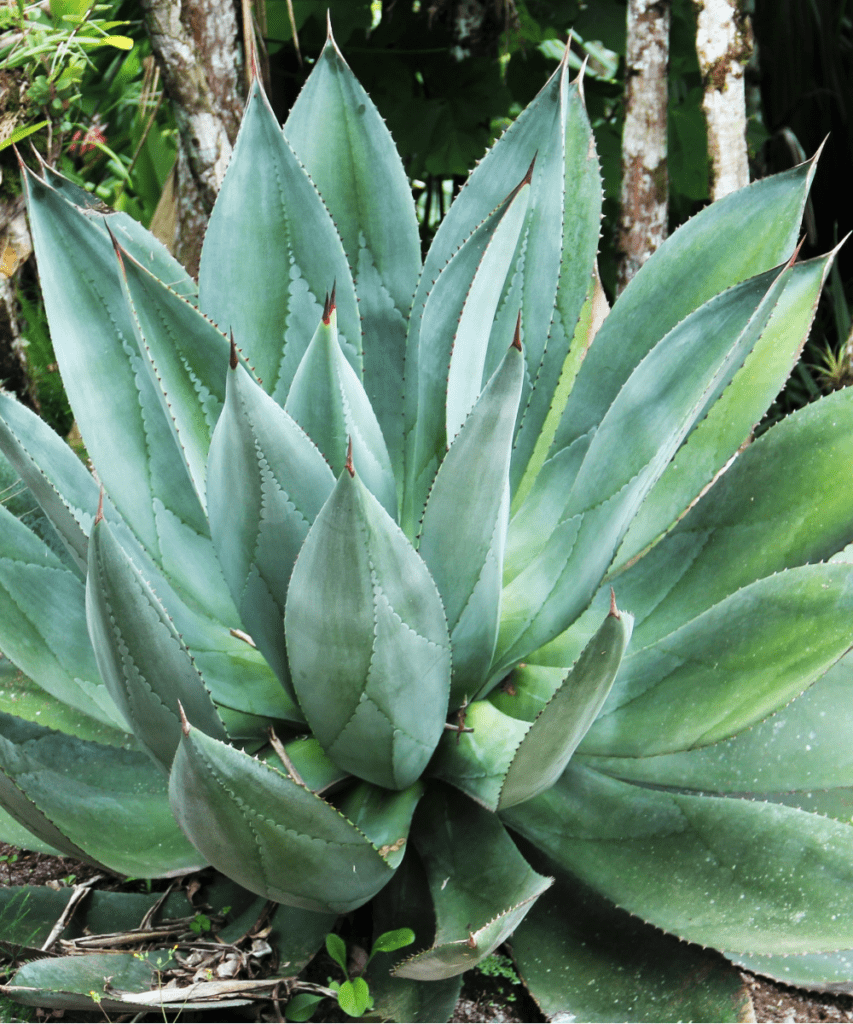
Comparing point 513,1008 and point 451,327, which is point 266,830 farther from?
point 451,327

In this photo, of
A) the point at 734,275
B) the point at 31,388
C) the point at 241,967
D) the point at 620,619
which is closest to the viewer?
the point at 620,619

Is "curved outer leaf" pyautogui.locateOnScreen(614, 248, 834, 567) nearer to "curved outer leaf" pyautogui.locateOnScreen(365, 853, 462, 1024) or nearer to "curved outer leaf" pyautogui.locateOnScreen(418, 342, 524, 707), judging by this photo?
"curved outer leaf" pyautogui.locateOnScreen(418, 342, 524, 707)

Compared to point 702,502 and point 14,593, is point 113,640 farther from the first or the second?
point 702,502

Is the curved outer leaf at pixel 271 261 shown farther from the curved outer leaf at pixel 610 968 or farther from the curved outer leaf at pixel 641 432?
the curved outer leaf at pixel 610 968

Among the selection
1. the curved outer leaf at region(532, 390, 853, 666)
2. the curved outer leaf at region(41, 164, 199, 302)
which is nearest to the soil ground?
the curved outer leaf at region(532, 390, 853, 666)

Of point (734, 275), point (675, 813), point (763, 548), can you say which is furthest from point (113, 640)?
point (734, 275)

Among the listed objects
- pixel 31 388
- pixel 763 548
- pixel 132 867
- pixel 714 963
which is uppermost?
pixel 31 388

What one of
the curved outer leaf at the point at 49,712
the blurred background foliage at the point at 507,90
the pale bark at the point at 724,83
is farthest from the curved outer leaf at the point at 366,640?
the blurred background foliage at the point at 507,90

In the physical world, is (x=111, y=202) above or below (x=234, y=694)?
above
